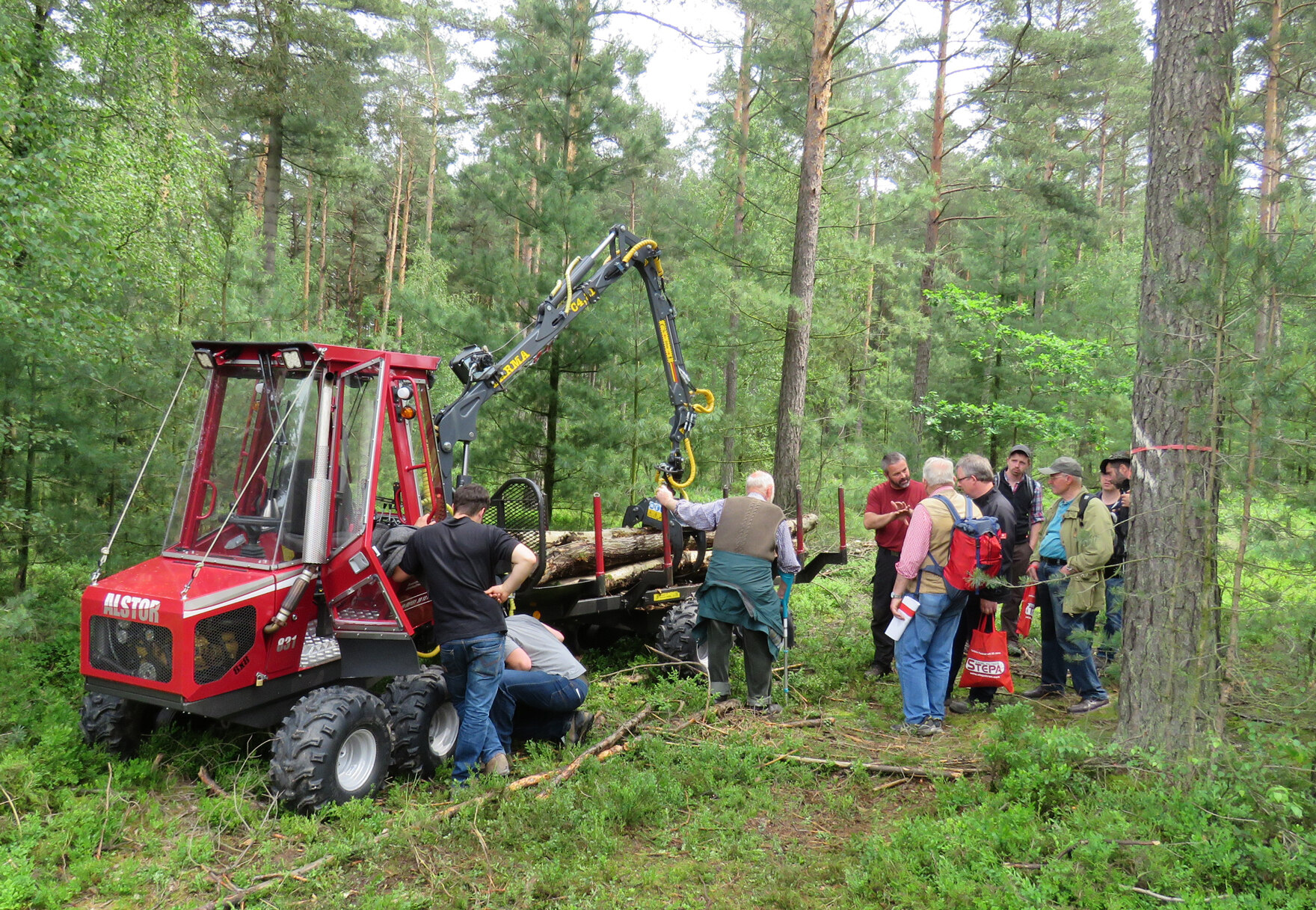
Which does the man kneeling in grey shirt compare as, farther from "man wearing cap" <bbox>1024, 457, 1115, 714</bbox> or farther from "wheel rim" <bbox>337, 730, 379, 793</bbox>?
"man wearing cap" <bbox>1024, 457, 1115, 714</bbox>

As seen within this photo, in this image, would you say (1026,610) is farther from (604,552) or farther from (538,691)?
(538,691)

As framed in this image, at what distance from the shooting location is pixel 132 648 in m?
4.41

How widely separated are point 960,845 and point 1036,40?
48.8 feet

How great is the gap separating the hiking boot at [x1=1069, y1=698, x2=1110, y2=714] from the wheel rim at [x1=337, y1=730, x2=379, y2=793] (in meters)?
4.87

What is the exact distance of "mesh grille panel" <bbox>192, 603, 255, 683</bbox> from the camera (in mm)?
4301

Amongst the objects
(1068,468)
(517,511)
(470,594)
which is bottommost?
(470,594)

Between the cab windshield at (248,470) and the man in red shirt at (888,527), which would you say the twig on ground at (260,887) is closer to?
the cab windshield at (248,470)

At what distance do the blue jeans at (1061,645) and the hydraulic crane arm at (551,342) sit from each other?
11.0 feet

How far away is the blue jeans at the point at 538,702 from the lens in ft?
17.0

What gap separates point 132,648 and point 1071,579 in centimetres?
600

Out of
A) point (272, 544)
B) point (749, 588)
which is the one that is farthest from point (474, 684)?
point (749, 588)

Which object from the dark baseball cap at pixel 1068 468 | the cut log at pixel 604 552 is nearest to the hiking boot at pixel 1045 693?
the dark baseball cap at pixel 1068 468

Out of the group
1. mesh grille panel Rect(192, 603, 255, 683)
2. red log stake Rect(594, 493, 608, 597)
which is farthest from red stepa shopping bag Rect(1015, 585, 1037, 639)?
mesh grille panel Rect(192, 603, 255, 683)

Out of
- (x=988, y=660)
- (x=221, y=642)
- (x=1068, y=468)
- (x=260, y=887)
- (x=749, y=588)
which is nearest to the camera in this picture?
(x=260, y=887)
